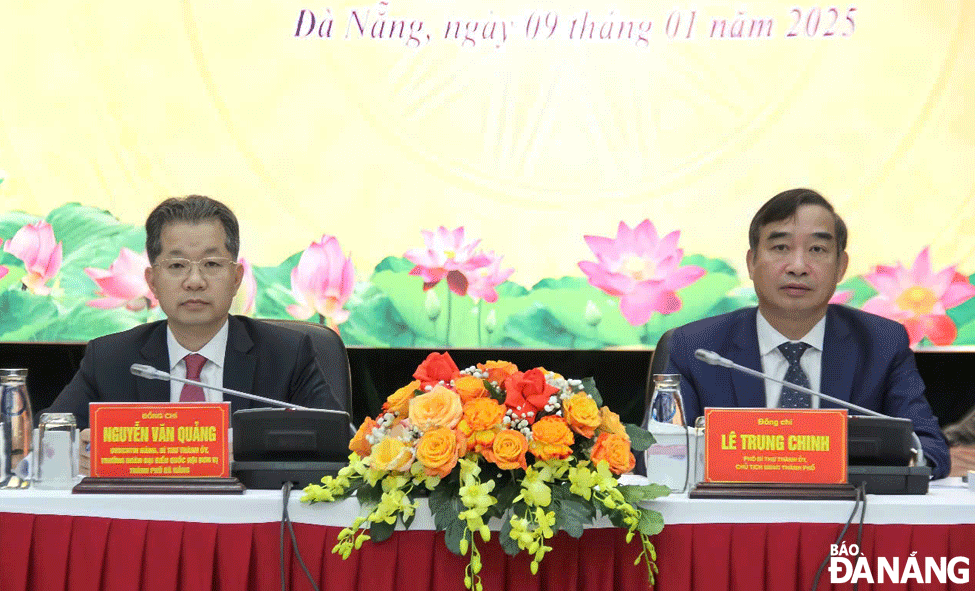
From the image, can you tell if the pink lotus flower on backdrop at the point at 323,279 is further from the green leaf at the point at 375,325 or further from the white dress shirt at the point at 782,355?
the white dress shirt at the point at 782,355

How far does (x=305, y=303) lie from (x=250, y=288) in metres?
0.17

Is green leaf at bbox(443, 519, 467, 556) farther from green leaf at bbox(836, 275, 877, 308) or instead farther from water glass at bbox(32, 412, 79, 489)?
green leaf at bbox(836, 275, 877, 308)

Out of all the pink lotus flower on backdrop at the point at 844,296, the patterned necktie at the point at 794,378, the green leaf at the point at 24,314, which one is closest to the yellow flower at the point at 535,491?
the patterned necktie at the point at 794,378

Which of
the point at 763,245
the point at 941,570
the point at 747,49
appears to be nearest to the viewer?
the point at 941,570

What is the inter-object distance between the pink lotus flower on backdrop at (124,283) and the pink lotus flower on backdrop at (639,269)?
132 centimetres

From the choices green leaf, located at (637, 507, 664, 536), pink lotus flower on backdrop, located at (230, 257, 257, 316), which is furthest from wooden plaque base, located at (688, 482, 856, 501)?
pink lotus flower on backdrop, located at (230, 257, 257, 316)

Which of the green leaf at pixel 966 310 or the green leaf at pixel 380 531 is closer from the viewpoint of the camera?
the green leaf at pixel 380 531

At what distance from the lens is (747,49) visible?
3.06 metres

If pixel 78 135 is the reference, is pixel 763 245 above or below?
below

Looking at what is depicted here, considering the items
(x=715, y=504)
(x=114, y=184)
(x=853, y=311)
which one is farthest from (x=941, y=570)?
(x=114, y=184)

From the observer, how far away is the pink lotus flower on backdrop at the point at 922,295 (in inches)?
121

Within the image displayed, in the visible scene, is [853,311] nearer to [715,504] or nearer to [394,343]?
[715,504]

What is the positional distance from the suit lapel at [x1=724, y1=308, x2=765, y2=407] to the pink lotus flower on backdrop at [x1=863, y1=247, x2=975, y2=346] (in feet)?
2.68

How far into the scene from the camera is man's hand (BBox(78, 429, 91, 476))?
180cm
